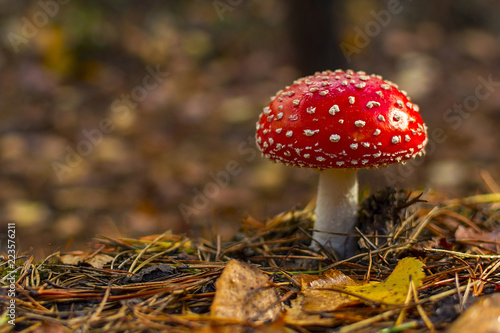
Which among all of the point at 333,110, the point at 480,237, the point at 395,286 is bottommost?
the point at 480,237

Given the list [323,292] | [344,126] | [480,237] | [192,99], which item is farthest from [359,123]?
[192,99]

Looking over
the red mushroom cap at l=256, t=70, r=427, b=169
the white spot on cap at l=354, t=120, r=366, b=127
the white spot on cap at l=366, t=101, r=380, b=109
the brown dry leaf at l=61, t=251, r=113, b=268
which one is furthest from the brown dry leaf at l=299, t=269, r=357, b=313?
the brown dry leaf at l=61, t=251, r=113, b=268

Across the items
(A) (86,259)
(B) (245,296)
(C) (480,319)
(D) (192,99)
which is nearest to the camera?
(C) (480,319)

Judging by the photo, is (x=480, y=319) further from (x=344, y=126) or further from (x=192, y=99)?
(x=192, y=99)

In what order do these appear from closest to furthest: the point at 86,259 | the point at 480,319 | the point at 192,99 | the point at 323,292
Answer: the point at 480,319 < the point at 323,292 < the point at 86,259 < the point at 192,99

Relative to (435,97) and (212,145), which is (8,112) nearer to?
(212,145)

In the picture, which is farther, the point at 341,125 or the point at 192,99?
the point at 192,99

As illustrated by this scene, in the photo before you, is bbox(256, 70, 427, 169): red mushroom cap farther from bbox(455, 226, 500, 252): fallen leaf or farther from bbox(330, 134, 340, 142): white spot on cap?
bbox(455, 226, 500, 252): fallen leaf

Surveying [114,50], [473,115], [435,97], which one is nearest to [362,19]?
[435,97]
